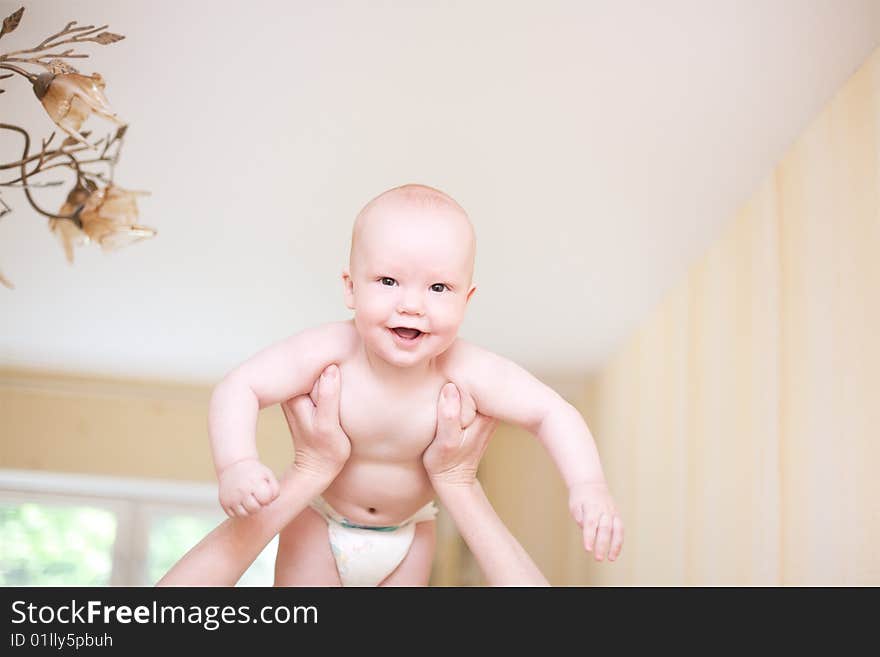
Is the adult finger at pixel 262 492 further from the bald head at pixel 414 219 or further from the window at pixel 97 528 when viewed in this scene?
the window at pixel 97 528

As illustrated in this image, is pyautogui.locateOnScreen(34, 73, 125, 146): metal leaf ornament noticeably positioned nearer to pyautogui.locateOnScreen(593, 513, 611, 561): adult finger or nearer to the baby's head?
the baby's head

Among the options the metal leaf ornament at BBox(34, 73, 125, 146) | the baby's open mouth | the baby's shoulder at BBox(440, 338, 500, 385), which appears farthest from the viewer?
the metal leaf ornament at BBox(34, 73, 125, 146)

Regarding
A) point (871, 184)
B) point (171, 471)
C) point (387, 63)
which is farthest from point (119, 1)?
point (171, 471)

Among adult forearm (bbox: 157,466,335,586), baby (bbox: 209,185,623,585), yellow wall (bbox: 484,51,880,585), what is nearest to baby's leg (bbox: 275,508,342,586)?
baby (bbox: 209,185,623,585)

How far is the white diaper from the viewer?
1055 mm

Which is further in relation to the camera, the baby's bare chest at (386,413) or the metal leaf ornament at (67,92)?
the metal leaf ornament at (67,92)

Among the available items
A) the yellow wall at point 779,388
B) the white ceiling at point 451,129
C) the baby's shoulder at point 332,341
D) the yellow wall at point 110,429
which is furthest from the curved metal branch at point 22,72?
the yellow wall at point 110,429

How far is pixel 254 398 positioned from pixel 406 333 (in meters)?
0.16

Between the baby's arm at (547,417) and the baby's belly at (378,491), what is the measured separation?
10 centimetres

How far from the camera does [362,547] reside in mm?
1055

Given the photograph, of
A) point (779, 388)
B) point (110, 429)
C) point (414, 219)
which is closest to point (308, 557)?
point (414, 219)

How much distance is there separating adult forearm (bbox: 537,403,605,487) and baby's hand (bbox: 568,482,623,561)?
0.08 ft

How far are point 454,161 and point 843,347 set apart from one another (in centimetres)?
76

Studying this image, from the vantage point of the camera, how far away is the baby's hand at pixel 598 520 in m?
0.81
